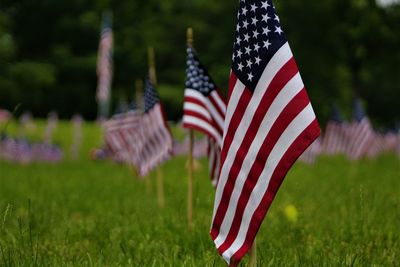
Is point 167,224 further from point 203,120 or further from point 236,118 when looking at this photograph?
point 236,118

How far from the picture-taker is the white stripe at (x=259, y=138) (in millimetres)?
3785

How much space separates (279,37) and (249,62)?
0.25 m

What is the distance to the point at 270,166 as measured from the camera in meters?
3.78

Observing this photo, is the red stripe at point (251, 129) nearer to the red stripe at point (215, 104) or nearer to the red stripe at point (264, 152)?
the red stripe at point (264, 152)

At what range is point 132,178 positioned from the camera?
52.5 ft

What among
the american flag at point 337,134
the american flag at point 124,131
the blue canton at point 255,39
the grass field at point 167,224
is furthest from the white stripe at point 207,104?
the american flag at point 337,134

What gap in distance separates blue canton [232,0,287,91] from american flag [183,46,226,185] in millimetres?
2417

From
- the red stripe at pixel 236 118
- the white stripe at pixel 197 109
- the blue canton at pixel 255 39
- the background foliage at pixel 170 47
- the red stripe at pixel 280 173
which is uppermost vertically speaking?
the background foliage at pixel 170 47

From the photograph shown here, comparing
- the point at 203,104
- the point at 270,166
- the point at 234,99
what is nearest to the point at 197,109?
the point at 203,104

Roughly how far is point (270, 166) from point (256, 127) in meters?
0.28

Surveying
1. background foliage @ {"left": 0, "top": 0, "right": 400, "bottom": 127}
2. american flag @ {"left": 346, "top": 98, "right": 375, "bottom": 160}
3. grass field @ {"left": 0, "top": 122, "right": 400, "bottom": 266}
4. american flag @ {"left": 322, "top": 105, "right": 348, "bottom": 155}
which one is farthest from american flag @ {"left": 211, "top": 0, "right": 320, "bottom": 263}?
background foliage @ {"left": 0, "top": 0, "right": 400, "bottom": 127}

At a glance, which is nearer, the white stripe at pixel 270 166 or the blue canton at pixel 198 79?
the white stripe at pixel 270 166

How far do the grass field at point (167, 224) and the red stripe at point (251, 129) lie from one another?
53cm

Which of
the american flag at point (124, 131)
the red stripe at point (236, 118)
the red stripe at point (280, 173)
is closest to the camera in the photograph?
the red stripe at point (280, 173)
